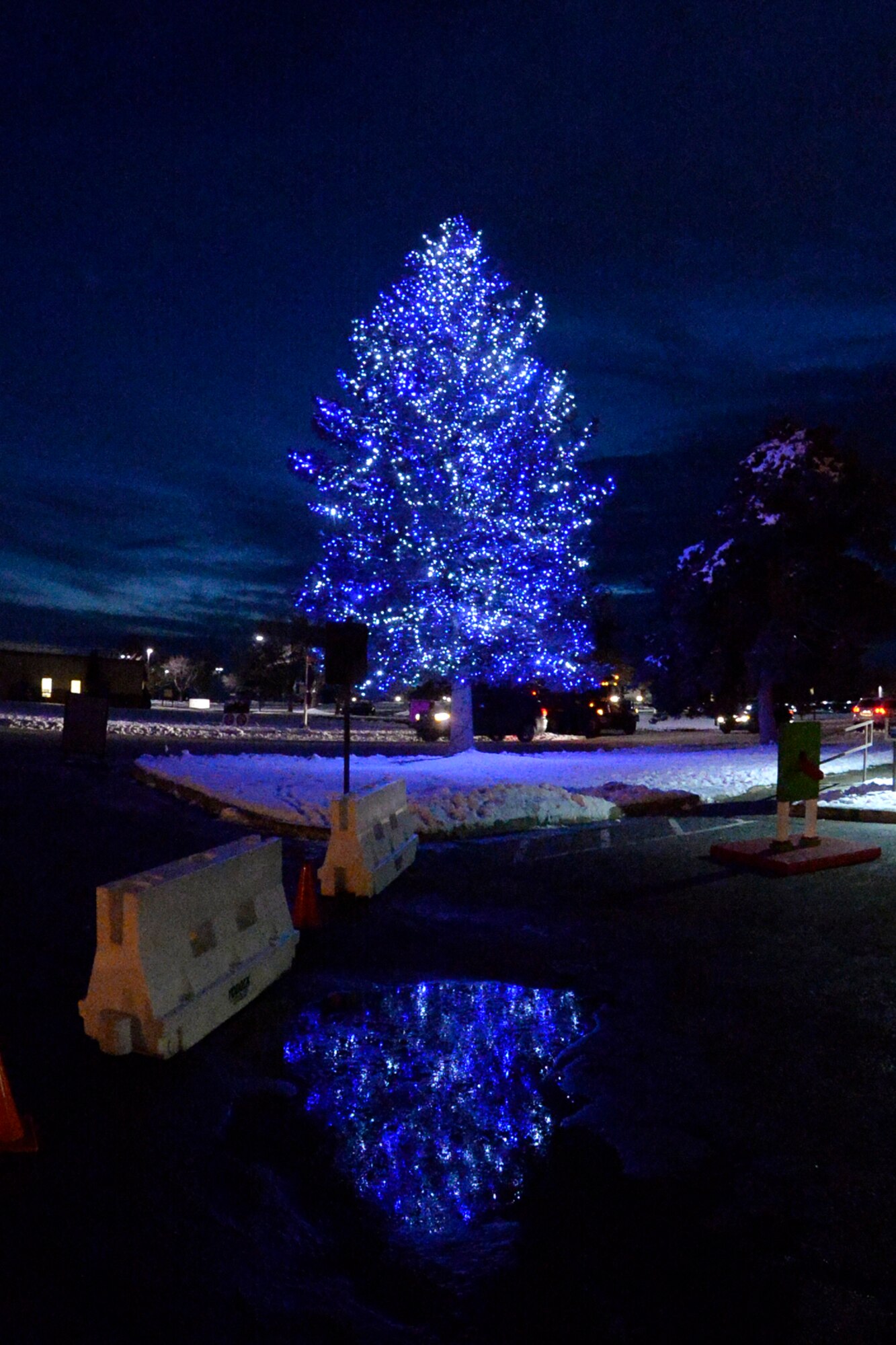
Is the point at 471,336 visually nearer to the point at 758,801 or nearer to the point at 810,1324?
the point at 758,801

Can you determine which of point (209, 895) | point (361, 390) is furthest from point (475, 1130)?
point (361, 390)

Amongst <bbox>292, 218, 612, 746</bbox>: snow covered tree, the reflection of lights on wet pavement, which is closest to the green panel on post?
the reflection of lights on wet pavement

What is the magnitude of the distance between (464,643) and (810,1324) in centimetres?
2283

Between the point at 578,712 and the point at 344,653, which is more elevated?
the point at 344,653

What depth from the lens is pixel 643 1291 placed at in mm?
3523

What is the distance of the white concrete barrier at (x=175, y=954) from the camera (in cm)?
572

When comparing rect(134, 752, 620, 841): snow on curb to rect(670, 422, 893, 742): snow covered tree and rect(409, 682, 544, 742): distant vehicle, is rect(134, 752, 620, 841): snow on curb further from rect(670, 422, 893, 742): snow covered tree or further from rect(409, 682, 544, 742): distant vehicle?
rect(409, 682, 544, 742): distant vehicle

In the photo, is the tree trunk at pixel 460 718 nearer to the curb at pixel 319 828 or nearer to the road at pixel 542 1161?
the curb at pixel 319 828

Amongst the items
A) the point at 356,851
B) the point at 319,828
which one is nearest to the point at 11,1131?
the point at 356,851

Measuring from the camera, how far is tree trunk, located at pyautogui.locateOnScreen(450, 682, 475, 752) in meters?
27.7

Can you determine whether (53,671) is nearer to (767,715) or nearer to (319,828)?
(767,715)

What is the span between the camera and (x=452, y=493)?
84.2 ft

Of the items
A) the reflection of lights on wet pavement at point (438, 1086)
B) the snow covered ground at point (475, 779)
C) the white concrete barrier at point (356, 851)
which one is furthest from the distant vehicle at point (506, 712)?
the reflection of lights on wet pavement at point (438, 1086)

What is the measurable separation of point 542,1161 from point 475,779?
49.3ft
